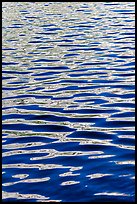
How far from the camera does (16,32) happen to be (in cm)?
3650

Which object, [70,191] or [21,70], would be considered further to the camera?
[21,70]

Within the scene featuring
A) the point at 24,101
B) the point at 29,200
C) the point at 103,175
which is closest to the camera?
the point at 29,200

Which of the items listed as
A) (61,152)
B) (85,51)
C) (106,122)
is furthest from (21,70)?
(61,152)

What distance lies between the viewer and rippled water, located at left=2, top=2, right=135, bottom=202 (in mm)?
13664

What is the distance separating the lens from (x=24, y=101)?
71.0 ft

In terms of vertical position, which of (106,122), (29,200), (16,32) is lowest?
(29,200)

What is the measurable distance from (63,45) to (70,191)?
19.7m

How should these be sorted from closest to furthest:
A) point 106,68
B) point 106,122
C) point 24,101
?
point 106,122
point 24,101
point 106,68

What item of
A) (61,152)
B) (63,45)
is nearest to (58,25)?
(63,45)

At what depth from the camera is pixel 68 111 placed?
20016 millimetres

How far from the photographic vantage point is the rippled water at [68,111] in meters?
13.7

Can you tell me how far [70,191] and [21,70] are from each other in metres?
14.2

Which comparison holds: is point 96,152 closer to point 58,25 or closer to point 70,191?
point 70,191

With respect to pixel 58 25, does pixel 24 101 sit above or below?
below
